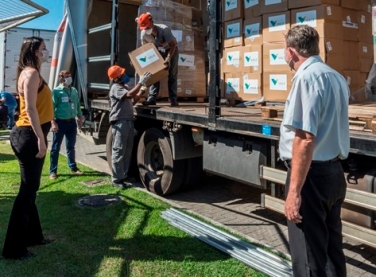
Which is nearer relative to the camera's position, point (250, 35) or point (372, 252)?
point (372, 252)

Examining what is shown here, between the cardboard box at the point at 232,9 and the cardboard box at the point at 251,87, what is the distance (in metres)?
0.94

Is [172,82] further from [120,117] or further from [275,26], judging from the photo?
[275,26]

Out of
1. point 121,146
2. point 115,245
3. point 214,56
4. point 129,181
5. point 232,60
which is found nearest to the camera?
point 115,245

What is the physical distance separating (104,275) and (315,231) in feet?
6.44

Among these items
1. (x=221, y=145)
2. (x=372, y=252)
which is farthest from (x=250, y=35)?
(x=372, y=252)

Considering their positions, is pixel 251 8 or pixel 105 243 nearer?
pixel 105 243

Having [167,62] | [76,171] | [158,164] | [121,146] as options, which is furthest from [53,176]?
[167,62]

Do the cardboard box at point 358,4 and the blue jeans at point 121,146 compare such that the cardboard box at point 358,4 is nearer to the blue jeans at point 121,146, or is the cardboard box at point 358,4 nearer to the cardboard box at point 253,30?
the cardboard box at point 253,30

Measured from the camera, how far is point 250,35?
5.36 metres

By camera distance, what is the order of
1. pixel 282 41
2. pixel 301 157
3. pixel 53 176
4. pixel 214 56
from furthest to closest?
pixel 53 176, pixel 282 41, pixel 214 56, pixel 301 157

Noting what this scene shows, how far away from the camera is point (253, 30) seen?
5.31 meters

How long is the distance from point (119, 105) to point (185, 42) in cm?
167

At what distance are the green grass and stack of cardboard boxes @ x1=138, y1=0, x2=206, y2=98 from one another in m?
2.03

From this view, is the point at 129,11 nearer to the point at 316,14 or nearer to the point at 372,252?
the point at 316,14
